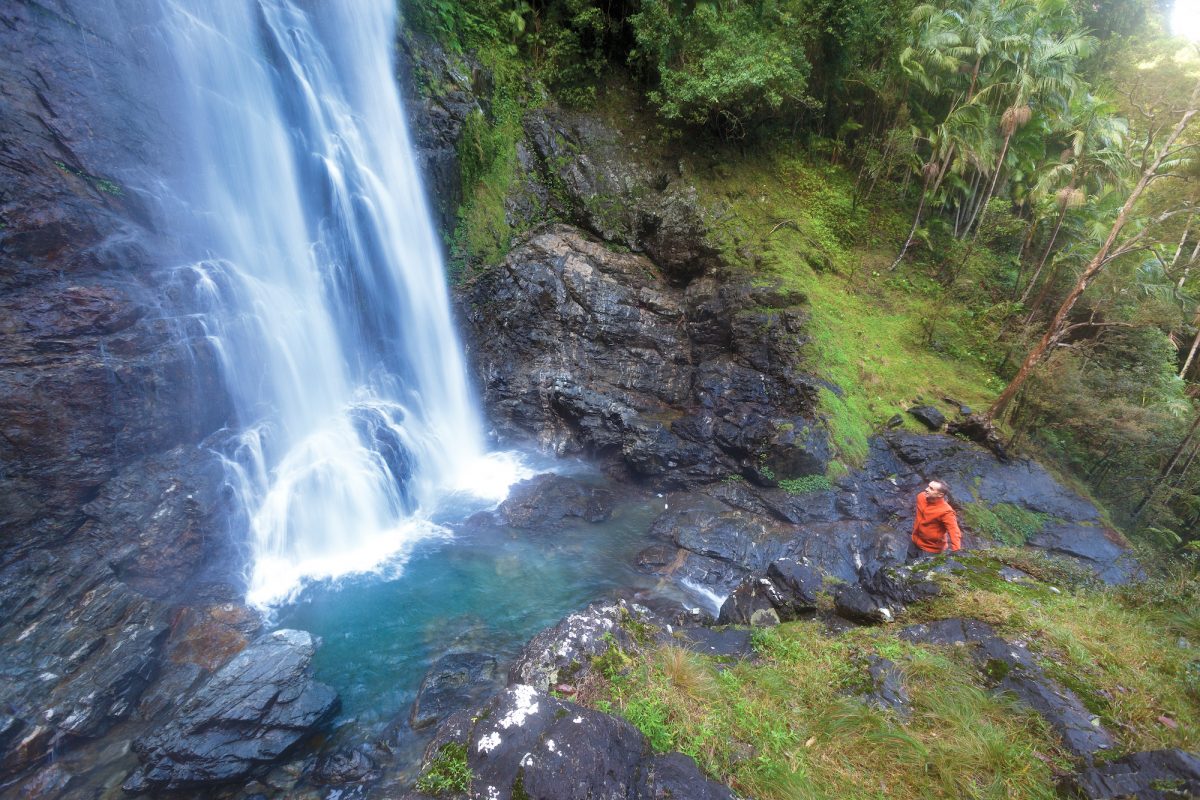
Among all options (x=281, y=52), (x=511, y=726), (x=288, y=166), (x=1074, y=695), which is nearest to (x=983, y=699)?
(x=1074, y=695)

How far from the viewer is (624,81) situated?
590 inches

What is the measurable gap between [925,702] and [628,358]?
9.86 metres

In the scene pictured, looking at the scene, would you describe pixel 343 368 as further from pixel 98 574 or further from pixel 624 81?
pixel 624 81

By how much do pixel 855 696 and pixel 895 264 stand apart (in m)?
14.2

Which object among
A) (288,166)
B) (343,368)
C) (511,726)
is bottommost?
(511,726)

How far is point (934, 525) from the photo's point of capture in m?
5.94

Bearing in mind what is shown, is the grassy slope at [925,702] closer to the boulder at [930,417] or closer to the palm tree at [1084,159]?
the boulder at [930,417]

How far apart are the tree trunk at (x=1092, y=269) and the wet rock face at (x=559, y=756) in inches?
424

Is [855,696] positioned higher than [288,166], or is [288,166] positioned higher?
Result: [288,166]

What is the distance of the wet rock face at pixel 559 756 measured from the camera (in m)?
2.96

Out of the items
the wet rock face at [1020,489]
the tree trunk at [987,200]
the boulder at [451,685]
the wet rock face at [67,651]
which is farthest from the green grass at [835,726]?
the tree trunk at [987,200]

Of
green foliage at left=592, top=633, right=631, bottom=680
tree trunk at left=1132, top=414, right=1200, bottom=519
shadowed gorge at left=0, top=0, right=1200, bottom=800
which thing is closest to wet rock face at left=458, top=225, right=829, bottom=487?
shadowed gorge at left=0, top=0, right=1200, bottom=800

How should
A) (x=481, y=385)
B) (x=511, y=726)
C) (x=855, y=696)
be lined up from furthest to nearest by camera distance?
(x=481, y=385) → (x=855, y=696) → (x=511, y=726)

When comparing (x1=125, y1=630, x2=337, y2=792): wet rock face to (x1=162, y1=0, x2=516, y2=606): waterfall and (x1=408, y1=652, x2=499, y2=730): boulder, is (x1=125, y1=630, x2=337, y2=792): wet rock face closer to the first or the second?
(x1=408, y1=652, x2=499, y2=730): boulder
